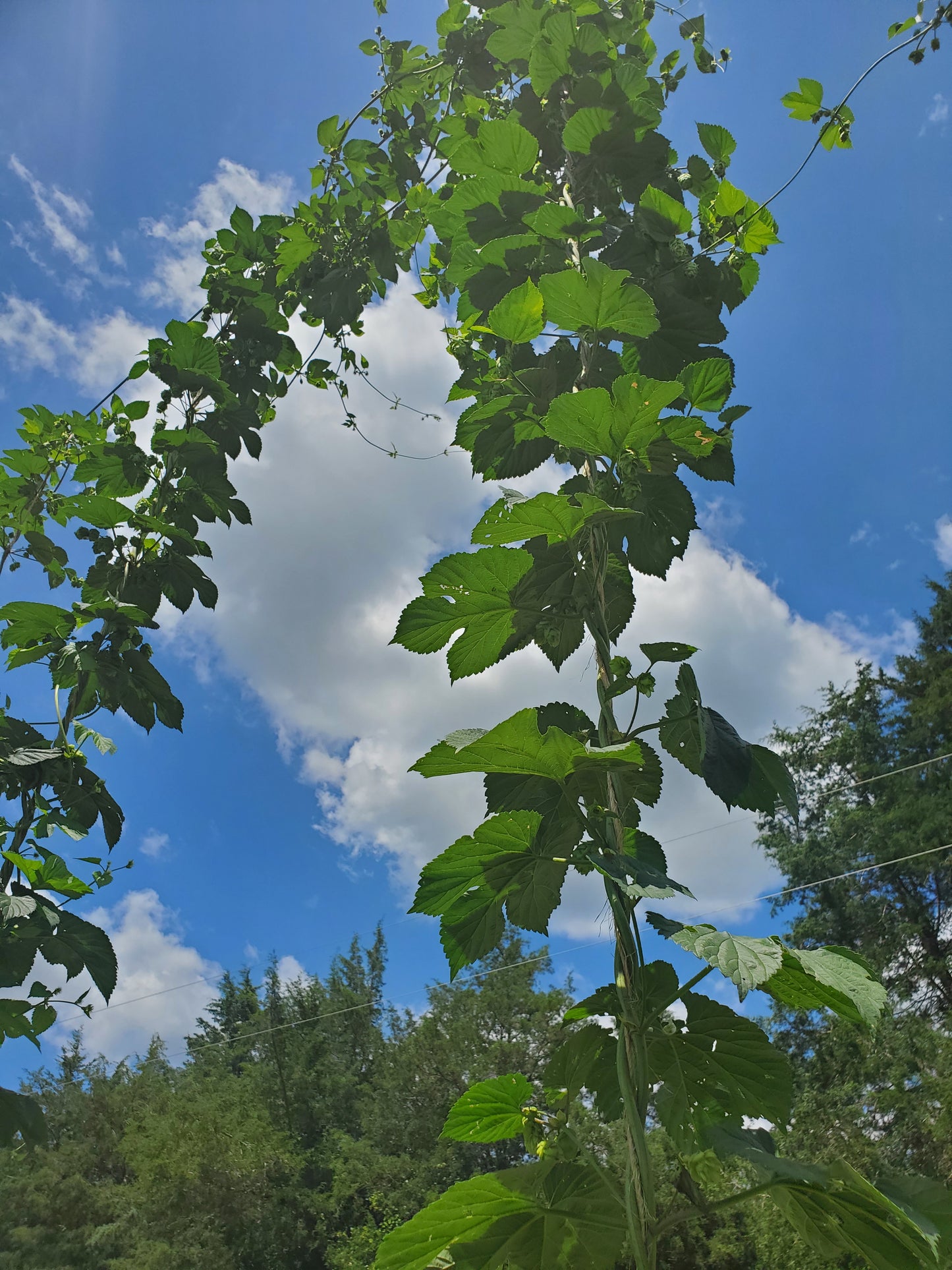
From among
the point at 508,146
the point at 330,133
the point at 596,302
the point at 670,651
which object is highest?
the point at 330,133

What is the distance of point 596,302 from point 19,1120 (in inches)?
55.2

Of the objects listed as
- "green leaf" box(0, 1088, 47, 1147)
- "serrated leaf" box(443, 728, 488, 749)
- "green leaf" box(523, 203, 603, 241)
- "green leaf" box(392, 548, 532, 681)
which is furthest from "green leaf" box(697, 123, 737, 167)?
"green leaf" box(0, 1088, 47, 1147)

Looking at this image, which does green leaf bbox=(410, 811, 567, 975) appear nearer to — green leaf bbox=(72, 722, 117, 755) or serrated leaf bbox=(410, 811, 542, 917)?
serrated leaf bbox=(410, 811, 542, 917)

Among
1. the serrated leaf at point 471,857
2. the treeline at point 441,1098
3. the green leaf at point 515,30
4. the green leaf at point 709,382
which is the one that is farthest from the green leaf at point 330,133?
the treeline at point 441,1098

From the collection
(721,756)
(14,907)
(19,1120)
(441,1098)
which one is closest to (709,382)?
(721,756)

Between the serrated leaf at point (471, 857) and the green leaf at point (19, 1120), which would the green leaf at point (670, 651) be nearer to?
the serrated leaf at point (471, 857)

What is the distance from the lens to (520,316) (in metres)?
0.75

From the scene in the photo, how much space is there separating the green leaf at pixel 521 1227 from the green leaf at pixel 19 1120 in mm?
965

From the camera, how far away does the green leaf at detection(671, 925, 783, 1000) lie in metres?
0.42

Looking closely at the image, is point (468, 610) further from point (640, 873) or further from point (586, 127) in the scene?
point (586, 127)

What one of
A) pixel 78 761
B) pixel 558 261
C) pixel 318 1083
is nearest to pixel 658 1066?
pixel 558 261

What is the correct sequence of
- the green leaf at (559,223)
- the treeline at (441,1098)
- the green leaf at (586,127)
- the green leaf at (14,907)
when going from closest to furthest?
the green leaf at (559,223) → the green leaf at (586,127) → the green leaf at (14,907) → the treeline at (441,1098)

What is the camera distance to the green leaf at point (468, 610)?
622mm

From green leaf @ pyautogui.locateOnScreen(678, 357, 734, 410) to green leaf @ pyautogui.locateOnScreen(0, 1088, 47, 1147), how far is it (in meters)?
1.36
